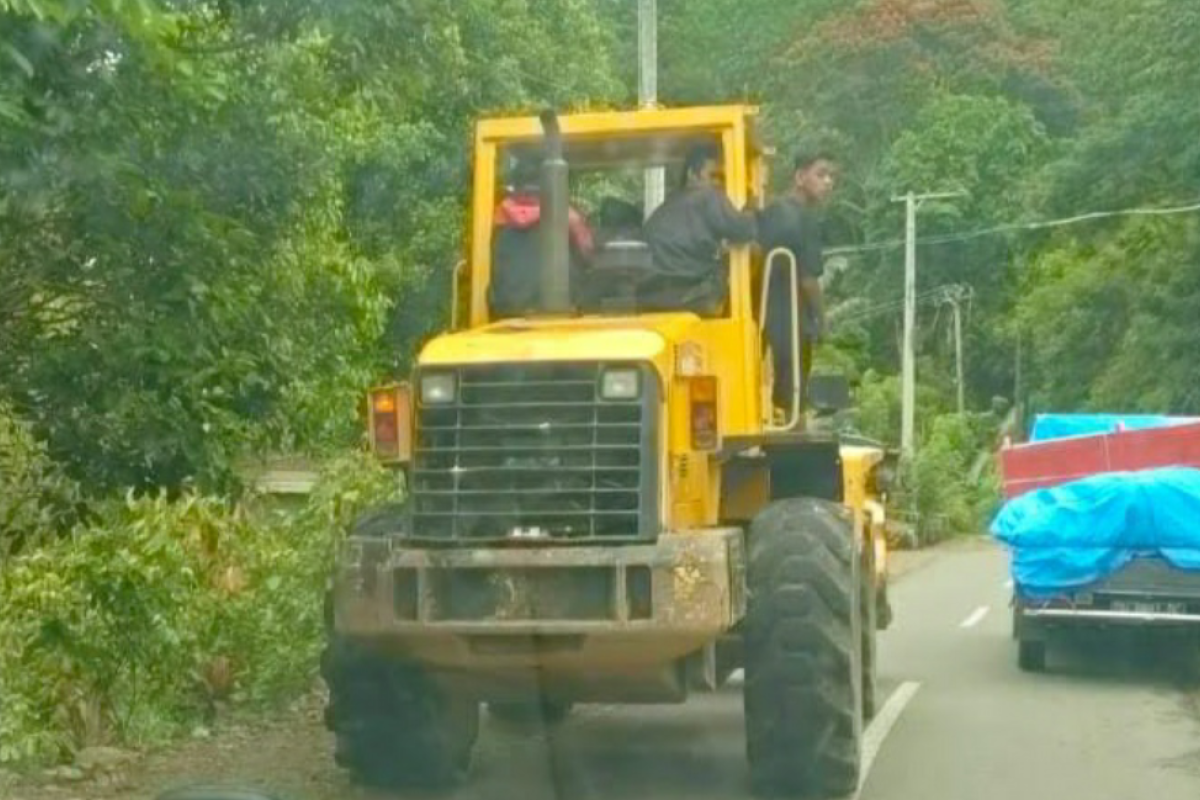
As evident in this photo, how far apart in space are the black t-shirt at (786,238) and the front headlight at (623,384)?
162 cm

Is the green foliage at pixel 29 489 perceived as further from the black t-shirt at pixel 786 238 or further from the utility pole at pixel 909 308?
the utility pole at pixel 909 308

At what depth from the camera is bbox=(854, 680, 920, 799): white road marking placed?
1345cm

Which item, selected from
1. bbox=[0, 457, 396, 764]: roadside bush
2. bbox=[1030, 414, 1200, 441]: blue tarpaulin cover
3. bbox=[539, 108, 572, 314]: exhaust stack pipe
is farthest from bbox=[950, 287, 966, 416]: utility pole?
bbox=[539, 108, 572, 314]: exhaust stack pipe

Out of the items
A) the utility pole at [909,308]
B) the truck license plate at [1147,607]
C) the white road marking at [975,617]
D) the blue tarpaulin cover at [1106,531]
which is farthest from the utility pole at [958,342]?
the truck license plate at [1147,607]

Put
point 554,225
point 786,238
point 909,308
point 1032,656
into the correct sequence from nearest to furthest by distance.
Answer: point 554,225
point 786,238
point 1032,656
point 909,308

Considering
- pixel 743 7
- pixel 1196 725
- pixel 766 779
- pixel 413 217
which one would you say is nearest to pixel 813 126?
pixel 743 7

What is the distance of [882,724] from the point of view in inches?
611

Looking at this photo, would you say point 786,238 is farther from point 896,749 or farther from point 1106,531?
point 1106,531

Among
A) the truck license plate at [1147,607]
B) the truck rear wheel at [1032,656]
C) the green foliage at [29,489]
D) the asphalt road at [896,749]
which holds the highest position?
the green foliage at [29,489]

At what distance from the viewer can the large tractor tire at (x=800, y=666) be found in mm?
11602

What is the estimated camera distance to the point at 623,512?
11.2 m

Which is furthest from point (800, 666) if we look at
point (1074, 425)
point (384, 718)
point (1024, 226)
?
point (1024, 226)

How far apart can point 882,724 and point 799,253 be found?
3978mm

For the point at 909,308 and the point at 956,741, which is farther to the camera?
the point at 909,308
